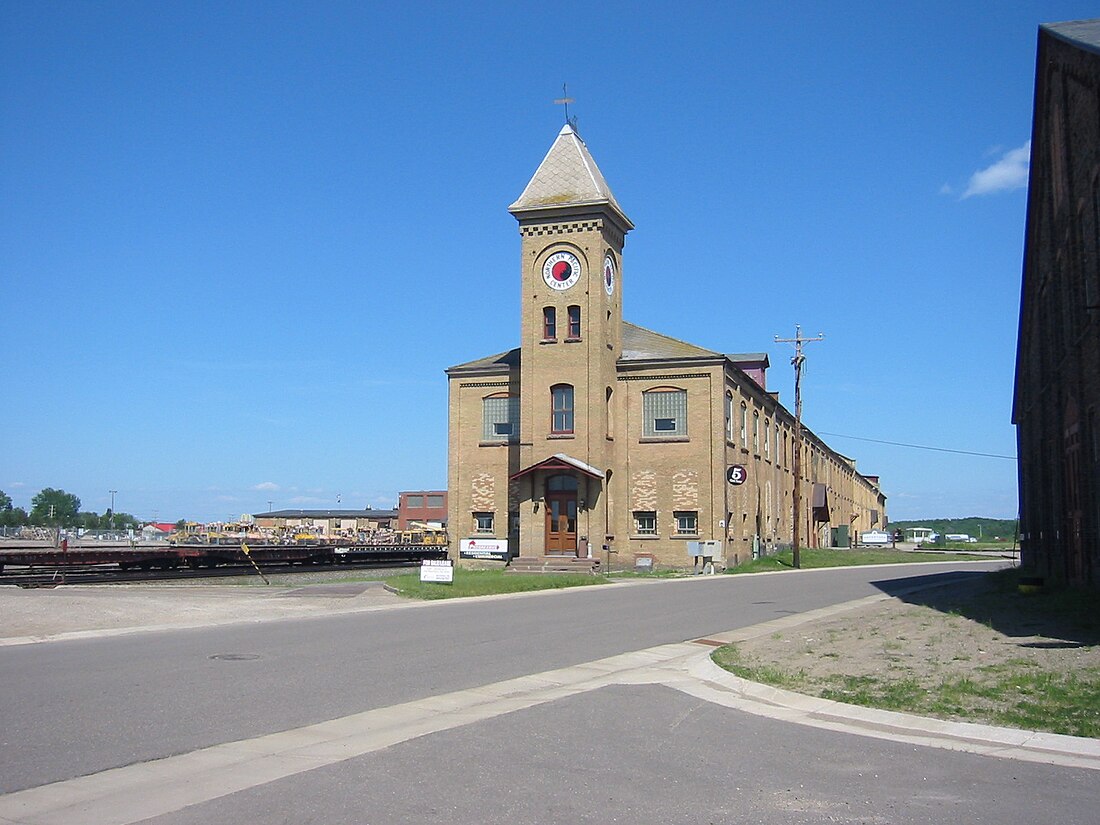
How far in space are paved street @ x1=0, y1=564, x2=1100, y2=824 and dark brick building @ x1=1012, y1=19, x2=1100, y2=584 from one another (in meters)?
12.7

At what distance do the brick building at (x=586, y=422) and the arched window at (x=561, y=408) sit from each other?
5cm

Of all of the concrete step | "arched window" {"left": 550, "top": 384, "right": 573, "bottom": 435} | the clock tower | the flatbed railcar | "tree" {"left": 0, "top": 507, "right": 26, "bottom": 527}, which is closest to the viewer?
the flatbed railcar

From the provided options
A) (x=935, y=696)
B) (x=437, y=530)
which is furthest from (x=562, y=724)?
(x=437, y=530)

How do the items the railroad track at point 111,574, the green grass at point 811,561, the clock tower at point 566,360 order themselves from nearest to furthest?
the railroad track at point 111,574 → the clock tower at point 566,360 → the green grass at point 811,561

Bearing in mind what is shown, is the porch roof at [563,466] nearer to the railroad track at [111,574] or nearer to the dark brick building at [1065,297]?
the railroad track at [111,574]

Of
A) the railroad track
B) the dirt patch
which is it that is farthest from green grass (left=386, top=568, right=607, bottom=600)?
the dirt patch

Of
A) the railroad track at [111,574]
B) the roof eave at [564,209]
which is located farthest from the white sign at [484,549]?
the roof eave at [564,209]

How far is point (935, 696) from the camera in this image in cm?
1142

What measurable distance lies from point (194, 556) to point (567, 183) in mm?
23124

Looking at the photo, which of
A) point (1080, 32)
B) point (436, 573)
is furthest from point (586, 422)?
point (1080, 32)

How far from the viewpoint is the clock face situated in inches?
1764

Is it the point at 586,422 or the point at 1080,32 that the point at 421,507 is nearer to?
the point at 586,422

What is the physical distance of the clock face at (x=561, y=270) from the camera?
44812 millimetres

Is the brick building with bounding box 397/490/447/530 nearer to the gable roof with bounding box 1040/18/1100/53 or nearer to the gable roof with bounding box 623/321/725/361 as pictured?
the gable roof with bounding box 623/321/725/361
